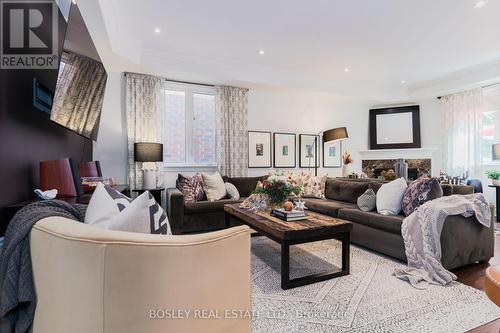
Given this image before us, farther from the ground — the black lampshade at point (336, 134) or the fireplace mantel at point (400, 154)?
the black lampshade at point (336, 134)

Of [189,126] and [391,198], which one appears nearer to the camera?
[391,198]

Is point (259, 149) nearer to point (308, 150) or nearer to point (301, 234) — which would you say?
point (308, 150)

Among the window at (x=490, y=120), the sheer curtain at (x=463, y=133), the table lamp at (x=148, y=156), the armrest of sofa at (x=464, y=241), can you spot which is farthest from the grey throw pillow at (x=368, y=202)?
the window at (x=490, y=120)

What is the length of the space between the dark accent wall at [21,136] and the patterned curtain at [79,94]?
0.19 meters

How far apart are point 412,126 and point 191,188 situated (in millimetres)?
5420

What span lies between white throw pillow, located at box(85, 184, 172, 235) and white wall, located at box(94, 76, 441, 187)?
133 inches

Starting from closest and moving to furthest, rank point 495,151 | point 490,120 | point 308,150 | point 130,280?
point 130,280 → point 495,151 → point 490,120 → point 308,150

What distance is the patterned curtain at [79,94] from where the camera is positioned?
6.32 feet

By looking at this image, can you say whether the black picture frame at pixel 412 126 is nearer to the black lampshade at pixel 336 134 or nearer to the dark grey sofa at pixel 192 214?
the black lampshade at pixel 336 134

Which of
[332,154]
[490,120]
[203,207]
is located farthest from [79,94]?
[490,120]

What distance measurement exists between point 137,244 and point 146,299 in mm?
149

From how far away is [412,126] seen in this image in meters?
6.23

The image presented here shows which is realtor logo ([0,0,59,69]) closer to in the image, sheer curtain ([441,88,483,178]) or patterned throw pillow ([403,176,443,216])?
patterned throw pillow ([403,176,443,216])

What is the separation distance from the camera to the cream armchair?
26.6 inches
